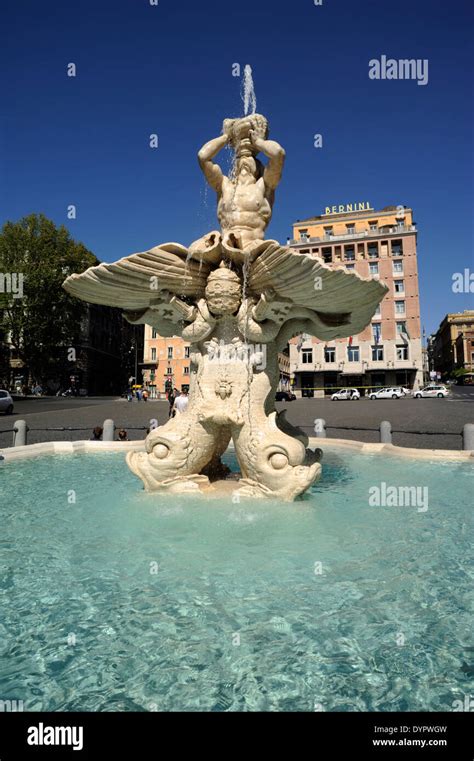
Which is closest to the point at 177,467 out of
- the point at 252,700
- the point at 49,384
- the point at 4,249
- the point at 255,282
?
the point at 255,282

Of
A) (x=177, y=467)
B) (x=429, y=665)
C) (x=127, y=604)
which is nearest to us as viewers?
(x=429, y=665)

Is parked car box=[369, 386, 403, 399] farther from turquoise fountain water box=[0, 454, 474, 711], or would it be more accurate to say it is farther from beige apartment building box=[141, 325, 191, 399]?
turquoise fountain water box=[0, 454, 474, 711]

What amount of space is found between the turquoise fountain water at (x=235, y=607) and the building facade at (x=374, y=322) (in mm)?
47380

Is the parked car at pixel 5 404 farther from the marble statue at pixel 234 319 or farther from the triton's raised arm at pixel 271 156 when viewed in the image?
the triton's raised arm at pixel 271 156

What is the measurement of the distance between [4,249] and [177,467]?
4006 centimetres

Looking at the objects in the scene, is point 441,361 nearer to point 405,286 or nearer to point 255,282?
point 405,286

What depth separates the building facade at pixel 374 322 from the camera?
1980 inches

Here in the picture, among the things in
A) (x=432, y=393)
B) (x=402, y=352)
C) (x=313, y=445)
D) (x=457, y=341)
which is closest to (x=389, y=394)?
(x=432, y=393)

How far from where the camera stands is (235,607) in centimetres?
245

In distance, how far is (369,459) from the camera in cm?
757

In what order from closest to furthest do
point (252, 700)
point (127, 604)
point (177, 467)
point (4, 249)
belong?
point (252, 700), point (127, 604), point (177, 467), point (4, 249)

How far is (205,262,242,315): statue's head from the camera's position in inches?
205

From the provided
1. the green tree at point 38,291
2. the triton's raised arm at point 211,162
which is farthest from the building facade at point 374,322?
the triton's raised arm at point 211,162

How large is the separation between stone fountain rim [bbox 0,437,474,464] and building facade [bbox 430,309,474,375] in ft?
279
